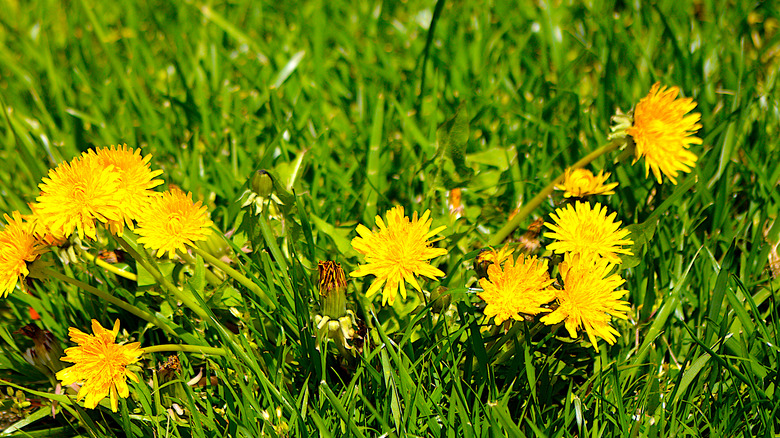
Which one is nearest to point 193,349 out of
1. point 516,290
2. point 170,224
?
point 170,224

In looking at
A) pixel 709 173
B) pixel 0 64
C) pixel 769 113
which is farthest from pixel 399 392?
pixel 0 64

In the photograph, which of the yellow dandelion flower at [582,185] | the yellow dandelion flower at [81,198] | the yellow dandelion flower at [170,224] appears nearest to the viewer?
the yellow dandelion flower at [81,198]

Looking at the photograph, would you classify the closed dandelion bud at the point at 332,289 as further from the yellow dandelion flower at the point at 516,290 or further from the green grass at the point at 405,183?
the yellow dandelion flower at the point at 516,290

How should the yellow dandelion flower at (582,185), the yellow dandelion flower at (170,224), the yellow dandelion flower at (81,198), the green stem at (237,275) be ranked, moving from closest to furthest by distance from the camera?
1. the yellow dandelion flower at (81,198)
2. the yellow dandelion flower at (170,224)
3. the green stem at (237,275)
4. the yellow dandelion flower at (582,185)

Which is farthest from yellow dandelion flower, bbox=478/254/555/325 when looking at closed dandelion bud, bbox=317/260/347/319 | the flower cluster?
closed dandelion bud, bbox=317/260/347/319

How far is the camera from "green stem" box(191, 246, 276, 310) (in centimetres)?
134

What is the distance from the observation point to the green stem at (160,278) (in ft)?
4.21

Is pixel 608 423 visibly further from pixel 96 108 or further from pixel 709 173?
pixel 96 108

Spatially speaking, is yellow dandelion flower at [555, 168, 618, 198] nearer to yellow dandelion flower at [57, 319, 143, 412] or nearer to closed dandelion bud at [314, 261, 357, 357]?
closed dandelion bud at [314, 261, 357, 357]

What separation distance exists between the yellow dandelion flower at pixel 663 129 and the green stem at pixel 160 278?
1004 millimetres

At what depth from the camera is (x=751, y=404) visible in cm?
125

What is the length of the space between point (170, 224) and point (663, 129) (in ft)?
3.44

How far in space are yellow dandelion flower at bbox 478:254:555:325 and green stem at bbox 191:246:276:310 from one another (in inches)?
19.4

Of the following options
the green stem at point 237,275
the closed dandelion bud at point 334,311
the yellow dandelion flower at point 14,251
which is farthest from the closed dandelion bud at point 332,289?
the yellow dandelion flower at point 14,251
